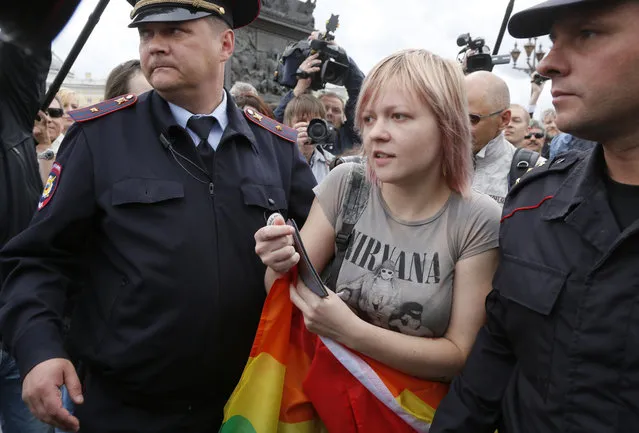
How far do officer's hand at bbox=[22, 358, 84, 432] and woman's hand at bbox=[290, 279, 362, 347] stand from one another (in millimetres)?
731

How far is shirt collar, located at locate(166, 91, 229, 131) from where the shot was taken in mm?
2059

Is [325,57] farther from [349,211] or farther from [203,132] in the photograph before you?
[349,211]

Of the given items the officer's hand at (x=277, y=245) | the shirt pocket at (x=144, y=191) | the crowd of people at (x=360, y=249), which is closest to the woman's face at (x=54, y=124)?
the crowd of people at (x=360, y=249)

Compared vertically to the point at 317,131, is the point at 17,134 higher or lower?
higher

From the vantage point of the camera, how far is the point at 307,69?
16.4ft

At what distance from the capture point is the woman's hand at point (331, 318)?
5.46 ft

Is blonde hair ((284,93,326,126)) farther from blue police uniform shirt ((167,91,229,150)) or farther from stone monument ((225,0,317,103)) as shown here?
stone monument ((225,0,317,103))

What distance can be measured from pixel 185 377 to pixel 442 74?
1.29 metres

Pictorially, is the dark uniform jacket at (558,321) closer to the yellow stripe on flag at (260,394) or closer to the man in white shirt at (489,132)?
the yellow stripe on flag at (260,394)

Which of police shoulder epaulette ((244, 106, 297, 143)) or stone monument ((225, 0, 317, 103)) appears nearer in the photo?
police shoulder epaulette ((244, 106, 297, 143))

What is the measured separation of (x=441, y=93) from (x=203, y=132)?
0.87 m

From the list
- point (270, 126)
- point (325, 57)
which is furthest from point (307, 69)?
point (270, 126)

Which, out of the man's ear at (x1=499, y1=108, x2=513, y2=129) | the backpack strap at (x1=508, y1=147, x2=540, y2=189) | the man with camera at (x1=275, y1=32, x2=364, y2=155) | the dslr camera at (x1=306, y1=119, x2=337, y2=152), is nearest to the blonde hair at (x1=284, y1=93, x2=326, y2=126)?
the man with camera at (x1=275, y1=32, x2=364, y2=155)

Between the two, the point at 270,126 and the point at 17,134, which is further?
the point at 17,134
